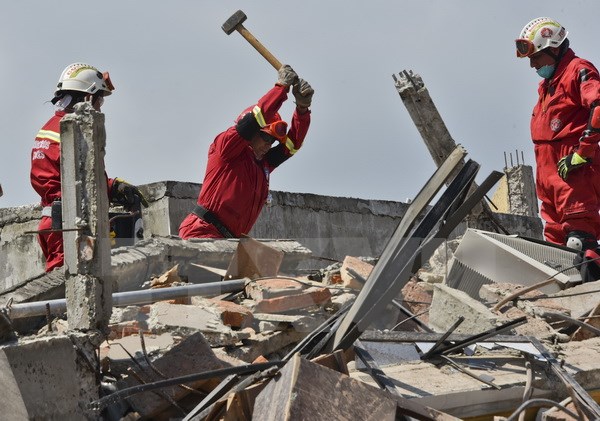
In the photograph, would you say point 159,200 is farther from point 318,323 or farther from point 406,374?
point 406,374

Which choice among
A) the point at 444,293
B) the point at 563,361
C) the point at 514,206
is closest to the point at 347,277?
the point at 444,293

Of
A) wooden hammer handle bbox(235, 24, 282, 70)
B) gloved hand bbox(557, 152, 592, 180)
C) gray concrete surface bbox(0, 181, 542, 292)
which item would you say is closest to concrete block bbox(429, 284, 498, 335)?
gray concrete surface bbox(0, 181, 542, 292)

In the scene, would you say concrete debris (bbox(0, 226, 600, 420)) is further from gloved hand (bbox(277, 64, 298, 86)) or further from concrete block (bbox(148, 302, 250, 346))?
gloved hand (bbox(277, 64, 298, 86))

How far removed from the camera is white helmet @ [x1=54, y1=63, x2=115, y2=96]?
272 inches

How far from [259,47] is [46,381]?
5.06 meters

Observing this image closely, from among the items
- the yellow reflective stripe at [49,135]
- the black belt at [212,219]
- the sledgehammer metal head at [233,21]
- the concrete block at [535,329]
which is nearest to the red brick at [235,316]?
the concrete block at [535,329]

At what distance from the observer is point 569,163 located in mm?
7418

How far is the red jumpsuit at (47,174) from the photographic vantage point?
6.70 metres

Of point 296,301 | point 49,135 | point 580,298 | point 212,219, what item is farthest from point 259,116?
point 580,298

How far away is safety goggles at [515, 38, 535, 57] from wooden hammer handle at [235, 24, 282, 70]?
1.78m

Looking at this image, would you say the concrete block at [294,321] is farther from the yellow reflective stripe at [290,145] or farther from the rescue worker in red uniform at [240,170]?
the yellow reflective stripe at [290,145]

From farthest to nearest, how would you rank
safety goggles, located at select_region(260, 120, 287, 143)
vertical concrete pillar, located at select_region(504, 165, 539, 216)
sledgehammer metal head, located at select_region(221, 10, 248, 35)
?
vertical concrete pillar, located at select_region(504, 165, 539, 216) → sledgehammer metal head, located at select_region(221, 10, 248, 35) → safety goggles, located at select_region(260, 120, 287, 143)

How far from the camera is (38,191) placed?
22.5 ft

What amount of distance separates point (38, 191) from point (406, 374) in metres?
3.24
